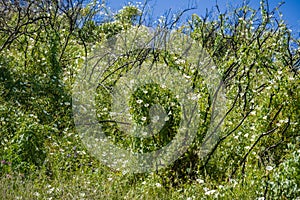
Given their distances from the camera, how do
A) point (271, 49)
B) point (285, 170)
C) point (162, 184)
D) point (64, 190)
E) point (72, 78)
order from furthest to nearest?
point (72, 78) < point (271, 49) < point (162, 184) < point (64, 190) < point (285, 170)

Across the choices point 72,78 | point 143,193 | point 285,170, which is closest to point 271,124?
point 285,170

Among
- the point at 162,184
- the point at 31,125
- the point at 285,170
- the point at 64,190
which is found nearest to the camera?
the point at 285,170

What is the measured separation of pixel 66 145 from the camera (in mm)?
5480

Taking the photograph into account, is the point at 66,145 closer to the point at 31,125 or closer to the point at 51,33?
the point at 31,125

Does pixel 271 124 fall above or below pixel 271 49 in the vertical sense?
below

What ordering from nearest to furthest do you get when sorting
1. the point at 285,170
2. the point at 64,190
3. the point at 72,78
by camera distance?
the point at 285,170 → the point at 64,190 → the point at 72,78

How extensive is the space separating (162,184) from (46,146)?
4.87 ft

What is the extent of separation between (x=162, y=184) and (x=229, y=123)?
3.05 ft

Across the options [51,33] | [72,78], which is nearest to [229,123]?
[72,78]

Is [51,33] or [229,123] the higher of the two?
[51,33]

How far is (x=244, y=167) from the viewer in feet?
13.7

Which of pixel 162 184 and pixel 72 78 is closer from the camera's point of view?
pixel 162 184

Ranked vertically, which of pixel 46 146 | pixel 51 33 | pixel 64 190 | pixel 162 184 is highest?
pixel 51 33

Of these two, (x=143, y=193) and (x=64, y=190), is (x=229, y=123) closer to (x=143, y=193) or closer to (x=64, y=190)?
(x=143, y=193)
